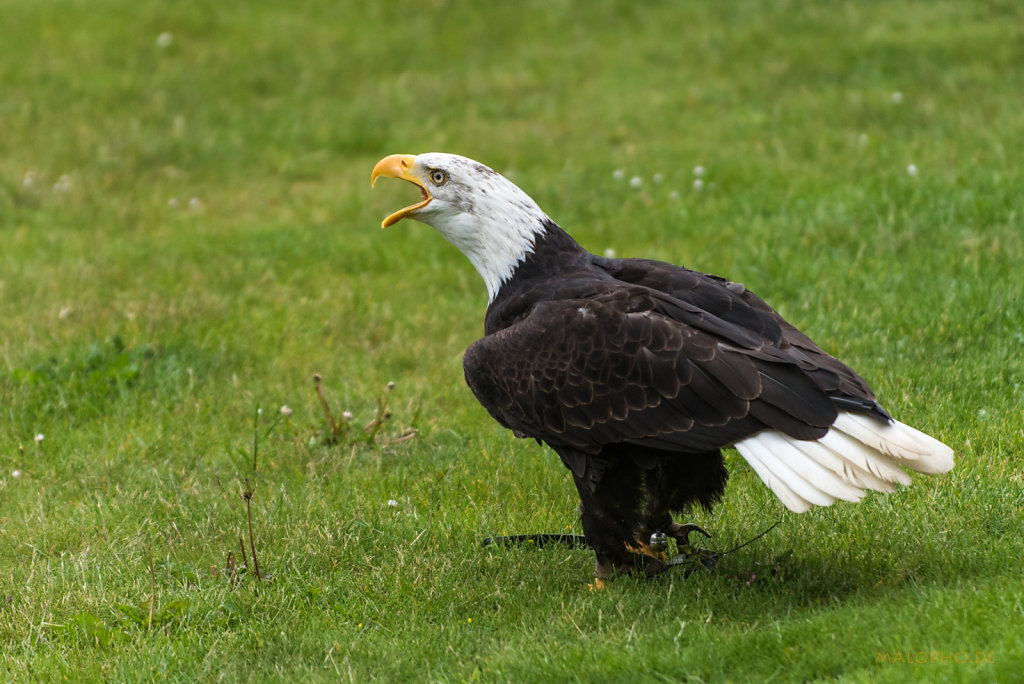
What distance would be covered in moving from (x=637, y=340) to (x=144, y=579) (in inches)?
99.6

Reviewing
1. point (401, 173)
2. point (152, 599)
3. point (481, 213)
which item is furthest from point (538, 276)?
point (152, 599)

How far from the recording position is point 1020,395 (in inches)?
244

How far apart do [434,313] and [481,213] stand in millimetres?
3317

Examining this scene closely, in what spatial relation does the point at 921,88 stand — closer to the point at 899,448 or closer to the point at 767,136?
the point at 767,136

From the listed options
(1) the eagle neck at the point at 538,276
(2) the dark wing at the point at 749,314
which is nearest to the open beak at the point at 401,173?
(1) the eagle neck at the point at 538,276

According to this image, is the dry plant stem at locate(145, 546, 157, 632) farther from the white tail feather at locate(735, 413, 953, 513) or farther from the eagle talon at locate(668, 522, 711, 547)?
the white tail feather at locate(735, 413, 953, 513)

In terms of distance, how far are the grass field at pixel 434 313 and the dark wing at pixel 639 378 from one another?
2.38ft

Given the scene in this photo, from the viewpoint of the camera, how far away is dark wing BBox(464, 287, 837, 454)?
449cm

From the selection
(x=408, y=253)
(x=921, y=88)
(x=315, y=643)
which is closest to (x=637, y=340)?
(x=315, y=643)

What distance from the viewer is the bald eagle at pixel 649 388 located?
4348mm

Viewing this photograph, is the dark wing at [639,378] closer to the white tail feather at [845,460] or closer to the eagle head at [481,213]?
the white tail feather at [845,460]

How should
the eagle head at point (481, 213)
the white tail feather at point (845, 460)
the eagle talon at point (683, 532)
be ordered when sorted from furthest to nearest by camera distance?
the eagle head at point (481, 213) → the eagle talon at point (683, 532) → the white tail feather at point (845, 460)

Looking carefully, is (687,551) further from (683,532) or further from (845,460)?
(845,460)

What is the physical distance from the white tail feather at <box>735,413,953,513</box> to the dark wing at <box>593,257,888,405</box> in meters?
0.13
